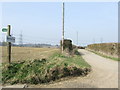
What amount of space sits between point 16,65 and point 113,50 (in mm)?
13025

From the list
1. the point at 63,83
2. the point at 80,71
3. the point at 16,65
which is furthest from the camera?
the point at 16,65

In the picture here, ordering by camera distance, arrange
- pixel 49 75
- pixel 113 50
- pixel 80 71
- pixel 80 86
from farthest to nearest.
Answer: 1. pixel 113 50
2. pixel 80 71
3. pixel 49 75
4. pixel 80 86

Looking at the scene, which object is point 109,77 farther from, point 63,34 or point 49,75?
point 63,34

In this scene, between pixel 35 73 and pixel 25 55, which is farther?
pixel 25 55

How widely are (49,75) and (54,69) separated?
42 cm

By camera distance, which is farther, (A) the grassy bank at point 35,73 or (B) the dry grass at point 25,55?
(B) the dry grass at point 25,55

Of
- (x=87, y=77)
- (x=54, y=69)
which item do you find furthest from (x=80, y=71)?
(x=54, y=69)

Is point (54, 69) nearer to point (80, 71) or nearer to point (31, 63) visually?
point (80, 71)

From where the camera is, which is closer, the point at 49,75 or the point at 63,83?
the point at 63,83

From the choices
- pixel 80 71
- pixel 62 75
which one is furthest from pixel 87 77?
pixel 62 75

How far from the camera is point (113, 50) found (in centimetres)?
2003

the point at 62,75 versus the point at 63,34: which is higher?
the point at 63,34

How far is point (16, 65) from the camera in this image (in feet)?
31.4

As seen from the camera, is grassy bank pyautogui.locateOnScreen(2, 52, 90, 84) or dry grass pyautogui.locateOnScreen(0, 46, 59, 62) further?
dry grass pyautogui.locateOnScreen(0, 46, 59, 62)
